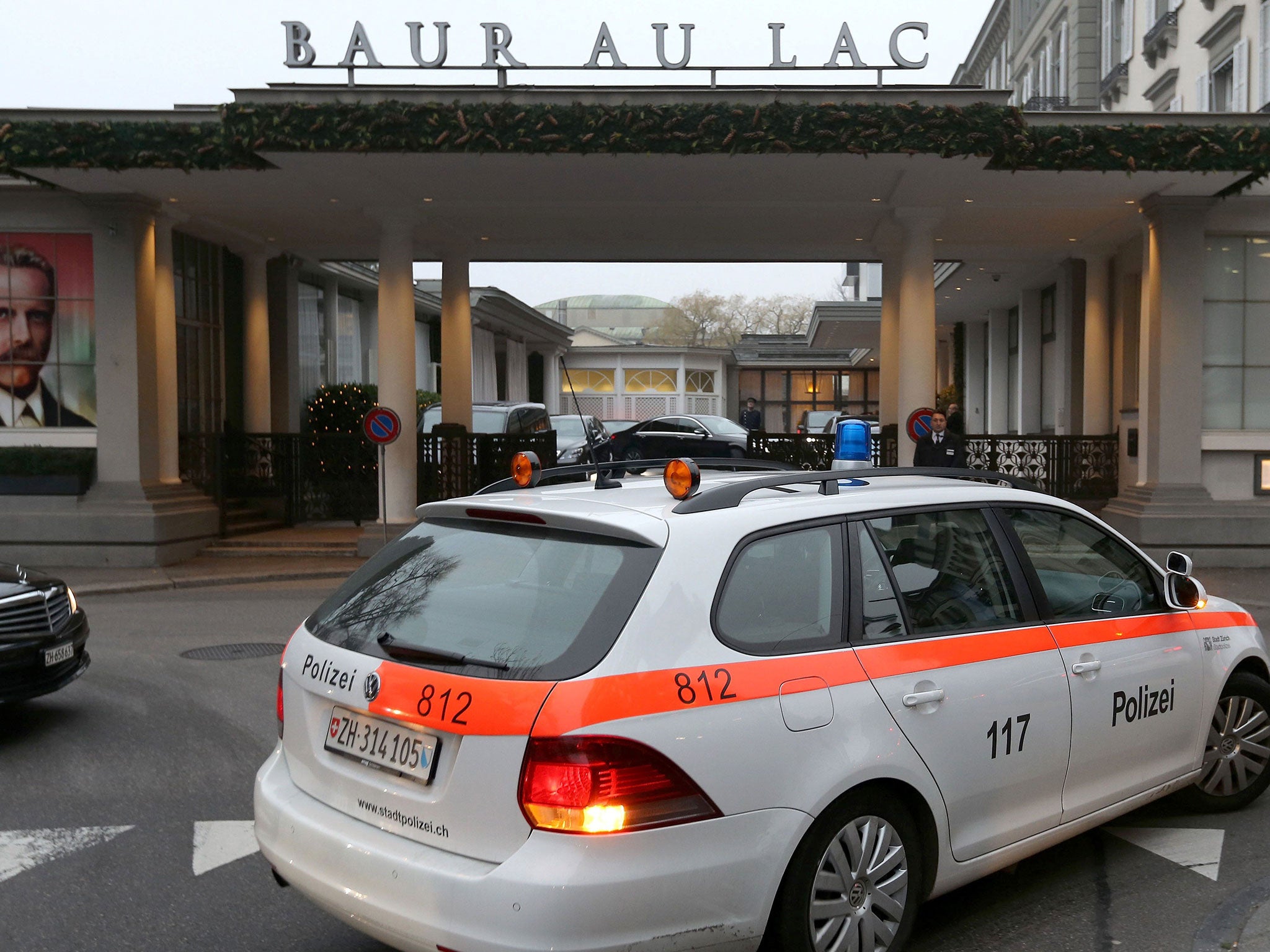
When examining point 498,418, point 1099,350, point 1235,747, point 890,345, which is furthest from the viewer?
point 498,418

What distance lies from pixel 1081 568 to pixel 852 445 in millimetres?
1593

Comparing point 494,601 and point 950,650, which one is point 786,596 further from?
point 494,601

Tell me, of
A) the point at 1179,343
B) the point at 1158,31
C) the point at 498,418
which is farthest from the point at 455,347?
the point at 1158,31

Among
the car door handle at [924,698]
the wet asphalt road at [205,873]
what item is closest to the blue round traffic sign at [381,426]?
the wet asphalt road at [205,873]

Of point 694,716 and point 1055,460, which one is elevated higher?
point 1055,460

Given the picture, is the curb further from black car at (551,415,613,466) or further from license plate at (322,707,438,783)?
black car at (551,415,613,466)

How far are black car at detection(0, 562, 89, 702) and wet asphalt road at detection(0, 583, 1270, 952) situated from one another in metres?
0.37

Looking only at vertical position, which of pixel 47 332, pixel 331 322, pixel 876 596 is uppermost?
pixel 331 322

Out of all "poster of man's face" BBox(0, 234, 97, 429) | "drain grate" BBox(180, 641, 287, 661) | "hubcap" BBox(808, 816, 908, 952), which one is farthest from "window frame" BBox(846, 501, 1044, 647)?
"poster of man's face" BBox(0, 234, 97, 429)

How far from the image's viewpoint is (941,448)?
14109mm

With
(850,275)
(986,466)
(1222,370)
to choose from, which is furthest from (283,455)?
(850,275)

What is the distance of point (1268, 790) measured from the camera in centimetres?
566

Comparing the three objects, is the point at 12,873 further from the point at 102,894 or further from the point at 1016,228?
the point at 1016,228

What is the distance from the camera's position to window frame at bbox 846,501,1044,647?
362 cm
